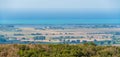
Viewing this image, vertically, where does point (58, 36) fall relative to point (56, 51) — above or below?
below

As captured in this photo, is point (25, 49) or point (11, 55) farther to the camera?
point (25, 49)

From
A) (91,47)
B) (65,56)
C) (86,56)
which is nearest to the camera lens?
(65,56)

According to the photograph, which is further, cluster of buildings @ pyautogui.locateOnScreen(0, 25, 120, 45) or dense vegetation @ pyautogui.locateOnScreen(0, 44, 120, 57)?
cluster of buildings @ pyautogui.locateOnScreen(0, 25, 120, 45)

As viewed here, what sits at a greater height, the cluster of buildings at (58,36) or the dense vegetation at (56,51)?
the dense vegetation at (56,51)

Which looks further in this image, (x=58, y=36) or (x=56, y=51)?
(x=58, y=36)

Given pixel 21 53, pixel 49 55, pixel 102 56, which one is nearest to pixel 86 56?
pixel 102 56

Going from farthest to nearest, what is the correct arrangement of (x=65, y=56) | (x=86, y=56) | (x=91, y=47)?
1. (x=91, y=47)
2. (x=86, y=56)
3. (x=65, y=56)

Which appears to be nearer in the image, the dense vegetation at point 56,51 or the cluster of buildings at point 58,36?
the dense vegetation at point 56,51

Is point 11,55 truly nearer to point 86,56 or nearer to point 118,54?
point 86,56
